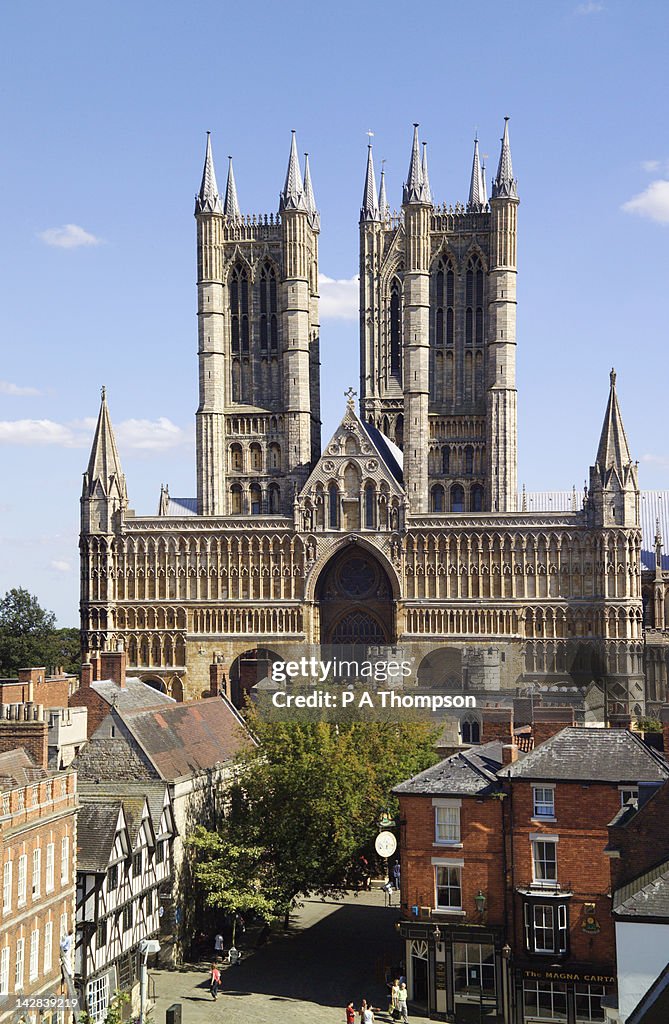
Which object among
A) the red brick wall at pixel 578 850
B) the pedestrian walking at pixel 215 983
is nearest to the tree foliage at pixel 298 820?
the pedestrian walking at pixel 215 983

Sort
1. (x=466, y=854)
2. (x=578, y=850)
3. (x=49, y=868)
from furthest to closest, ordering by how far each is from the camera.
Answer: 1. (x=466, y=854)
2. (x=578, y=850)
3. (x=49, y=868)

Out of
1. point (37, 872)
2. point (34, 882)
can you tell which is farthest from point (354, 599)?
point (34, 882)

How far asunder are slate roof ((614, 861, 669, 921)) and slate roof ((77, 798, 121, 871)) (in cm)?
1419

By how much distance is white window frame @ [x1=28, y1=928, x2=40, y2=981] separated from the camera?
109 ft

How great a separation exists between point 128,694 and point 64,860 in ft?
59.9

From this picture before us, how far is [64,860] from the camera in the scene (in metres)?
36.0

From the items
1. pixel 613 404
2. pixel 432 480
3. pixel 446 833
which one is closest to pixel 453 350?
pixel 432 480

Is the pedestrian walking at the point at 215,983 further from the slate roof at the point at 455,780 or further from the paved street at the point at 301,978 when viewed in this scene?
the slate roof at the point at 455,780

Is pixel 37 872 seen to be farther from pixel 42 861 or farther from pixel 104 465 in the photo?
pixel 104 465

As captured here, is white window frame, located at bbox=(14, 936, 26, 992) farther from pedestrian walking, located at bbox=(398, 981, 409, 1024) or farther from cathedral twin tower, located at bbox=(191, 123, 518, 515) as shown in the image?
cathedral twin tower, located at bbox=(191, 123, 518, 515)

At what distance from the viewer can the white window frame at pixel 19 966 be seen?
32406mm

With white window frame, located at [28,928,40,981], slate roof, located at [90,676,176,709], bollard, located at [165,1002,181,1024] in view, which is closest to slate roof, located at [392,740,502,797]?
bollard, located at [165,1002,181,1024]

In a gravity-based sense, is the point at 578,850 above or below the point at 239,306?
below

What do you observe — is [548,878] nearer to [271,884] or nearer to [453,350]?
[271,884]
